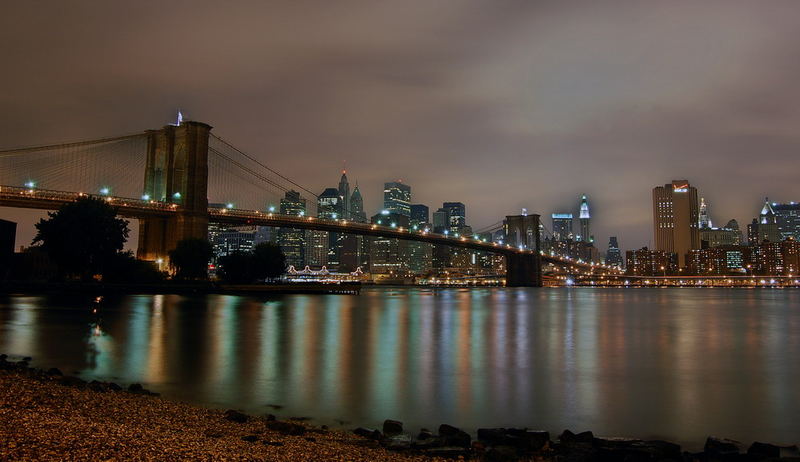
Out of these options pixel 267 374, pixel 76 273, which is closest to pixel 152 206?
pixel 76 273

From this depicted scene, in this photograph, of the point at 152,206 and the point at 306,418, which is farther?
the point at 152,206

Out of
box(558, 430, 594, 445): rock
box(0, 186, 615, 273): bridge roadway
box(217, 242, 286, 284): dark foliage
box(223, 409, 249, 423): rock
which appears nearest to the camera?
box(558, 430, 594, 445): rock

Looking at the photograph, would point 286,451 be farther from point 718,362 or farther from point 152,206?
point 152,206

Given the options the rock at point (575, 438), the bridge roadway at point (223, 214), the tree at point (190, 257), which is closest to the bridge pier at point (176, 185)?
the bridge roadway at point (223, 214)

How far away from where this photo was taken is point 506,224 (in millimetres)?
121000

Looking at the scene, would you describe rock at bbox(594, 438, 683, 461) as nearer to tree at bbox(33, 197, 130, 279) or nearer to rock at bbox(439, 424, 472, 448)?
rock at bbox(439, 424, 472, 448)

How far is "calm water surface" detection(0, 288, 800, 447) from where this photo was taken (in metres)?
10.4

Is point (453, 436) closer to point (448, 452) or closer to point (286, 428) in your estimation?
point (448, 452)

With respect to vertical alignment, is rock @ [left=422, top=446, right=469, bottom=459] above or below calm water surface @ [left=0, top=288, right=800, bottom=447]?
above

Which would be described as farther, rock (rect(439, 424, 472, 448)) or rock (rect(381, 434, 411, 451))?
rock (rect(439, 424, 472, 448))

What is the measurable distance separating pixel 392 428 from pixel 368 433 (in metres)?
0.46

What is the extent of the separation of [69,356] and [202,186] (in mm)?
40641

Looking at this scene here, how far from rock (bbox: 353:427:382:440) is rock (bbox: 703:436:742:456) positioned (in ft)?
15.3

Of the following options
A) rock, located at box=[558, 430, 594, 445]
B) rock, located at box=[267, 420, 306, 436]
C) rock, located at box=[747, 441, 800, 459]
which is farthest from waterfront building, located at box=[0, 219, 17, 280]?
rock, located at box=[747, 441, 800, 459]
